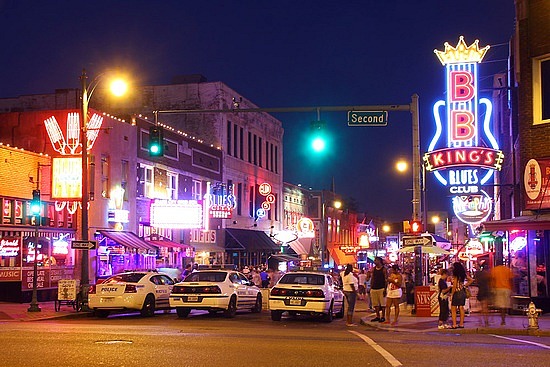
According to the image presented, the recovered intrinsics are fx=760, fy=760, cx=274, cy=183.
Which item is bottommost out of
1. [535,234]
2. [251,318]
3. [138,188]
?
[251,318]

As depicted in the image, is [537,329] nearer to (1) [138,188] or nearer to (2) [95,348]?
(2) [95,348]

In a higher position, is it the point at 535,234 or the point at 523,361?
the point at 535,234

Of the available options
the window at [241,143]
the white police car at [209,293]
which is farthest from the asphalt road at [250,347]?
the window at [241,143]

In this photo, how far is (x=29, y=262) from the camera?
29953 millimetres

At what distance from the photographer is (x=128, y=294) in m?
23.4

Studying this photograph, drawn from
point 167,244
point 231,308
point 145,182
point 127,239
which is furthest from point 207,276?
point 145,182

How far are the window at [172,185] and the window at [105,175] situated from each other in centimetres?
646

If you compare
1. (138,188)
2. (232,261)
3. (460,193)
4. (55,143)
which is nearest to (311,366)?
(460,193)

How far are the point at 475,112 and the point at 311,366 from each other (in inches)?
720

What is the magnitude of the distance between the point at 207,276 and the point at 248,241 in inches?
1020

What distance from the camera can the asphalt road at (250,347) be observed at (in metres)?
12.6

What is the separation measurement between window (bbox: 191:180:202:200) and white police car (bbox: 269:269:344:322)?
2191 cm

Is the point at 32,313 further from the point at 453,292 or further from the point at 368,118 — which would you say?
the point at 453,292

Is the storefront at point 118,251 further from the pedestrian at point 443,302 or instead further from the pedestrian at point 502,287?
the pedestrian at point 502,287
